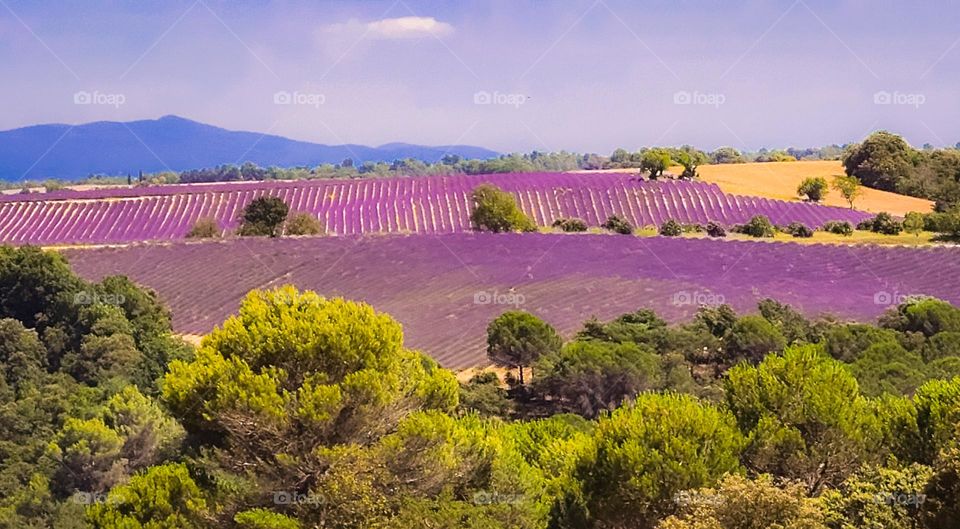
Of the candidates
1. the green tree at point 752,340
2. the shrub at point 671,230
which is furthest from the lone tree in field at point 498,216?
the green tree at point 752,340

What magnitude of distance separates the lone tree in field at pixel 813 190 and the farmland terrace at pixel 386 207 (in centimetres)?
862

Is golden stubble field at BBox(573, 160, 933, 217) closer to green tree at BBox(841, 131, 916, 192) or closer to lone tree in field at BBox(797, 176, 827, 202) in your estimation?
lone tree in field at BBox(797, 176, 827, 202)

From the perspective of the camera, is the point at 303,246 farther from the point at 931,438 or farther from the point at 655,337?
the point at 931,438

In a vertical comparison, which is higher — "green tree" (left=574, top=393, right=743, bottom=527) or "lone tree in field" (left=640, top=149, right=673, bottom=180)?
"lone tree in field" (left=640, top=149, right=673, bottom=180)

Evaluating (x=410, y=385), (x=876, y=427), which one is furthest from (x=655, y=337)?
(x=410, y=385)

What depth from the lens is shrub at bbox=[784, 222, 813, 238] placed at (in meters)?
52.0

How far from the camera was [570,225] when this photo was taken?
56469mm

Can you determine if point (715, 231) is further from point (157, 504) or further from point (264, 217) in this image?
point (157, 504)

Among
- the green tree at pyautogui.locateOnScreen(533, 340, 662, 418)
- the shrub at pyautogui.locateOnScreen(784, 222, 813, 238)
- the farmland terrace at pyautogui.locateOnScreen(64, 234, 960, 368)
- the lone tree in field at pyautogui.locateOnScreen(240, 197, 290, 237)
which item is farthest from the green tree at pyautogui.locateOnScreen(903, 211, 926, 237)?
the lone tree in field at pyautogui.locateOnScreen(240, 197, 290, 237)

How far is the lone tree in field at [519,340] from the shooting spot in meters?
28.6

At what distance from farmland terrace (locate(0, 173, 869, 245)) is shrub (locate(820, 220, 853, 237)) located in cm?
233

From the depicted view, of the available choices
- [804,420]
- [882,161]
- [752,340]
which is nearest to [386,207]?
[752,340]

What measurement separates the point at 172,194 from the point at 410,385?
60.7 metres

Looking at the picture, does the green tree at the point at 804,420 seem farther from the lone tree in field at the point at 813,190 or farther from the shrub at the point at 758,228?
the lone tree in field at the point at 813,190
